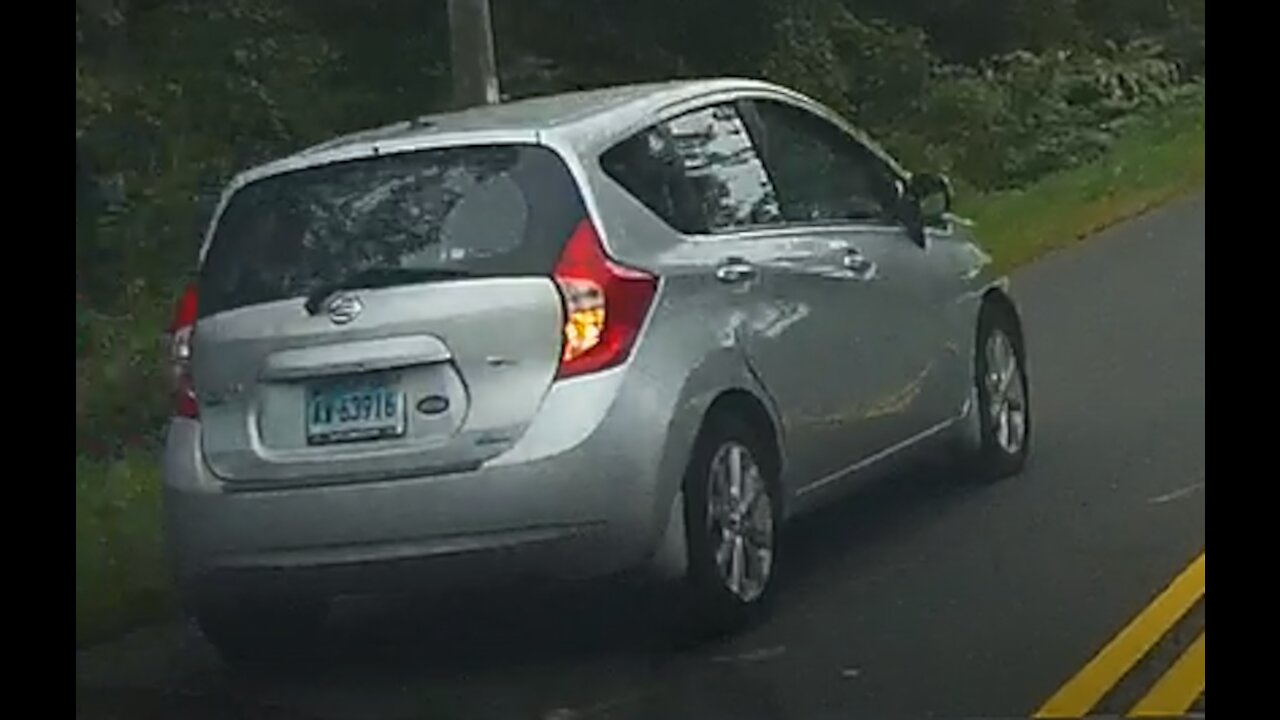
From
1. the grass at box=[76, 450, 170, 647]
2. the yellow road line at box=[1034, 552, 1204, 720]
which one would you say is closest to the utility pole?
the grass at box=[76, 450, 170, 647]

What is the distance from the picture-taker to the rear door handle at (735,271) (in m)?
7.81

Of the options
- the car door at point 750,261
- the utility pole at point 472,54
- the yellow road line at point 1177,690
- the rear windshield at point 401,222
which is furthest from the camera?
the utility pole at point 472,54

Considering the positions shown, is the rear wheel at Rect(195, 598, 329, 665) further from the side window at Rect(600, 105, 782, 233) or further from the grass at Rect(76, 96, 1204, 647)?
the side window at Rect(600, 105, 782, 233)

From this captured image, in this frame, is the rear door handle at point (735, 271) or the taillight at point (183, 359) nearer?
the taillight at point (183, 359)

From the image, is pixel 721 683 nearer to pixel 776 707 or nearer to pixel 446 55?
pixel 776 707

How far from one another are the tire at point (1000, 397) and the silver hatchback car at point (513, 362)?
88cm

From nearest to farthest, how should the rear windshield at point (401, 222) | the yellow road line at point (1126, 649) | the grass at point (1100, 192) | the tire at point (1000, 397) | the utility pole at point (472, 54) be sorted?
1. the yellow road line at point (1126, 649)
2. the rear windshield at point (401, 222)
3. the utility pole at point (472, 54)
4. the tire at point (1000, 397)
5. the grass at point (1100, 192)

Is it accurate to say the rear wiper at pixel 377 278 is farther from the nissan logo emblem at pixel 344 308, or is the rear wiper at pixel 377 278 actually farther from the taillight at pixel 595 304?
the taillight at pixel 595 304

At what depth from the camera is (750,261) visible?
26.0 ft

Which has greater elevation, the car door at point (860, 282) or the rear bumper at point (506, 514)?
the car door at point (860, 282)

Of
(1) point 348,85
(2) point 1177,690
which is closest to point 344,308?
(1) point 348,85

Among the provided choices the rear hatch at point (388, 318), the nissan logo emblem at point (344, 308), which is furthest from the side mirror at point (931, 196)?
the nissan logo emblem at point (344, 308)

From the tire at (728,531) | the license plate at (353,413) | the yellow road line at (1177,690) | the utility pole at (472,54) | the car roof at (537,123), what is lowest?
the yellow road line at (1177,690)

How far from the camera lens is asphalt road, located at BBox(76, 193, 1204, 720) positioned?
292 inches
